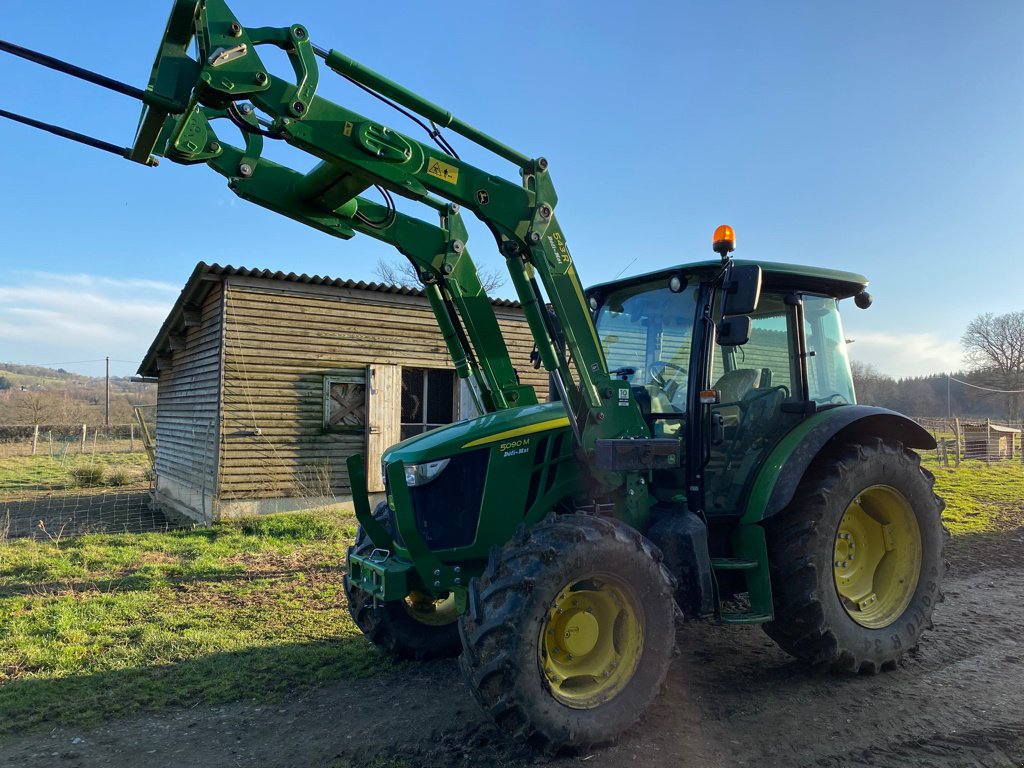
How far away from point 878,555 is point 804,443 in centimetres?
123

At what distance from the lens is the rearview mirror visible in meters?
3.70

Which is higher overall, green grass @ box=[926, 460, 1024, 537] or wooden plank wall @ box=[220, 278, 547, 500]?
wooden plank wall @ box=[220, 278, 547, 500]

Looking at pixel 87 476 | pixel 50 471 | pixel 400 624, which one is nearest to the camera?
pixel 400 624

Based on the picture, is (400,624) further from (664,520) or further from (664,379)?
(664,379)

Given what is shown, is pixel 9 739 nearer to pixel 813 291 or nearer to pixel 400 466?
pixel 400 466

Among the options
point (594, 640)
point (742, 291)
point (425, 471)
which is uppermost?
point (742, 291)

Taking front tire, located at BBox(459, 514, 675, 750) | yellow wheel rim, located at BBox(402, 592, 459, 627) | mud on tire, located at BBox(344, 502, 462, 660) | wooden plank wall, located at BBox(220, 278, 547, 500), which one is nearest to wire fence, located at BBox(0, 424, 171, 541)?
wooden plank wall, located at BBox(220, 278, 547, 500)

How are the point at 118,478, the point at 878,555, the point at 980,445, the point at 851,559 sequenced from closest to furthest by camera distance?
the point at 851,559 → the point at 878,555 → the point at 118,478 → the point at 980,445

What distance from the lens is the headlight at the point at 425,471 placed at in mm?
3771

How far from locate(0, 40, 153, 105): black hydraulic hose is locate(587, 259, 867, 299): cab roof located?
3025mm

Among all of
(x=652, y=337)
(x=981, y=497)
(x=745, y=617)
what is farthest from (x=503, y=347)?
(x=981, y=497)

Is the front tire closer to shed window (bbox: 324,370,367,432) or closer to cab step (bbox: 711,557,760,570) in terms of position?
cab step (bbox: 711,557,760,570)

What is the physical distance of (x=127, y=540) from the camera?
9.13m

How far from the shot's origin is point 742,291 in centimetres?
372
